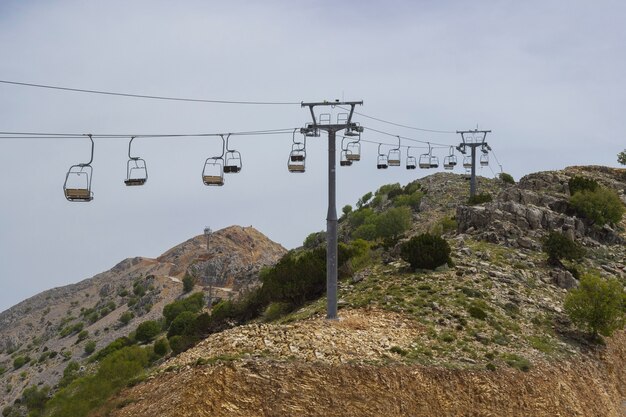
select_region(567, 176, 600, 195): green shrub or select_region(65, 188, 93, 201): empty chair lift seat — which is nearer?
select_region(65, 188, 93, 201): empty chair lift seat

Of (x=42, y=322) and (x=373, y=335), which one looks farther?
(x=42, y=322)

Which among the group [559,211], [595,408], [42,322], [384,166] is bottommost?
[42,322]

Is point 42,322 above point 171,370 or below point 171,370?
below

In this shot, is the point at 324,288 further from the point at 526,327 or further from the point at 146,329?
the point at 146,329

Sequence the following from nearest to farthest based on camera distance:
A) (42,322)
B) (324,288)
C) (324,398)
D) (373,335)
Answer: (324,398) < (373,335) < (324,288) < (42,322)

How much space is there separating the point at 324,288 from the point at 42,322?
12252 cm

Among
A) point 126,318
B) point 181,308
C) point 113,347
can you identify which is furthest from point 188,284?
A: point 113,347

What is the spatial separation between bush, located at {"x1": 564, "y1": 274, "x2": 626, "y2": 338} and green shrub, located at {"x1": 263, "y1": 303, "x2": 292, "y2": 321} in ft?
61.5

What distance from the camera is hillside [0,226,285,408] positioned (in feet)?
375

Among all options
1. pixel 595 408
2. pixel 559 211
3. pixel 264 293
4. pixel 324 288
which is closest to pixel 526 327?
pixel 595 408

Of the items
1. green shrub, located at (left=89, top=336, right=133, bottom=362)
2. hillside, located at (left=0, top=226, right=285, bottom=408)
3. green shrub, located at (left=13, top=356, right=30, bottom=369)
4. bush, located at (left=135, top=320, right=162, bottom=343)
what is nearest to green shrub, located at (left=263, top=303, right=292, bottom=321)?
bush, located at (left=135, top=320, right=162, bottom=343)

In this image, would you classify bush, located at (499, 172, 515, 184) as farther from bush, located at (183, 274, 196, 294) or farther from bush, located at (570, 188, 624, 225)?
bush, located at (183, 274, 196, 294)

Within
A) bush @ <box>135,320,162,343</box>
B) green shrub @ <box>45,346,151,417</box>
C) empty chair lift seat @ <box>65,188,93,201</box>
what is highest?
empty chair lift seat @ <box>65,188,93,201</box>

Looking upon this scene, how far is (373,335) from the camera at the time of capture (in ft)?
112
